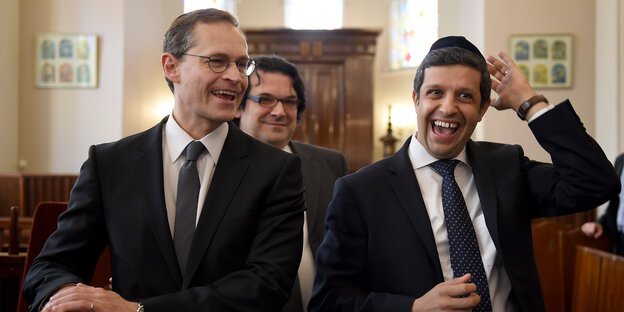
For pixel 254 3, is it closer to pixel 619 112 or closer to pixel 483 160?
pixel 619 112

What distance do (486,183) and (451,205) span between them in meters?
0.15

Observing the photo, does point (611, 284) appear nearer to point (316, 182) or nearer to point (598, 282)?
point (598, 282)

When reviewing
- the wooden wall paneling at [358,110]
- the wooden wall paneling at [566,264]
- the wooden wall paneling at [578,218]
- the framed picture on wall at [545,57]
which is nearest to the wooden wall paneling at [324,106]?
the wooden wall paneling at [358,110]

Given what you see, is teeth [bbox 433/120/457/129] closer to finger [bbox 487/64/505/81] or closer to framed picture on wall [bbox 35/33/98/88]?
finger [bbox 487/64/505/81]

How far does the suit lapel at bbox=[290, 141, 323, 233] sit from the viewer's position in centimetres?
275

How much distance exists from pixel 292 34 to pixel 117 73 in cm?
492

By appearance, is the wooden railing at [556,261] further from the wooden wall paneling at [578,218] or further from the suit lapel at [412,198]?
the wooden wall paneling at [578,218]

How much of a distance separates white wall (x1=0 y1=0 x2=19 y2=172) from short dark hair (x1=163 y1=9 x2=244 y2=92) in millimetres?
8169

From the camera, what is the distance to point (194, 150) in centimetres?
194

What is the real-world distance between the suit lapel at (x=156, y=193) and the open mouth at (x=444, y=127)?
88cm

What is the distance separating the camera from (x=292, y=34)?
1354cm

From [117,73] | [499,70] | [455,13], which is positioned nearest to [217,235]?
[499,70]

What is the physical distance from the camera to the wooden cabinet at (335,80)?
44.5 feet

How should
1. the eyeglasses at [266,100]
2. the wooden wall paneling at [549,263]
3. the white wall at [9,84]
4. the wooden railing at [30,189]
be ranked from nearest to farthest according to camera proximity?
1. the eyeglasses at [266,100]
2. the wooden wall paneling at [549,263]
3. the wooden railing at [30,189]
4. the white wall at [9,84]
